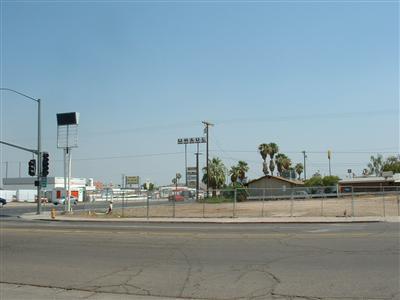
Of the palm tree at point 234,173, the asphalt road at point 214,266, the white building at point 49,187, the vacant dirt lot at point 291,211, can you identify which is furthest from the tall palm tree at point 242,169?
the asphalt road at point 214,266

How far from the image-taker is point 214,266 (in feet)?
36.7

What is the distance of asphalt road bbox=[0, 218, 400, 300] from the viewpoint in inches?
342

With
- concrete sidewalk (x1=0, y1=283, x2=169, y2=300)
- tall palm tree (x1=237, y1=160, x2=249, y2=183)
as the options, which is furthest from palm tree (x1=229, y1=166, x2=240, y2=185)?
concrete sidewalk (x1=0, y1=283, x2=169, y2=300)

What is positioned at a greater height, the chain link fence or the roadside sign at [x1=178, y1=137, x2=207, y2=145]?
the roadside sign at [x1=178, y1=137, x2=207, y2=145]

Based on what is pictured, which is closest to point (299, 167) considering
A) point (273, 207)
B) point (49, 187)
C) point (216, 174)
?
point (216, 174)

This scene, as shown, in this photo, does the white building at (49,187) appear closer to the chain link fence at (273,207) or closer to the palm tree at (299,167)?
the chain link fence at (273,207)

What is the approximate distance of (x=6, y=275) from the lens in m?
11.0

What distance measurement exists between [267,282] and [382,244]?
628 cm

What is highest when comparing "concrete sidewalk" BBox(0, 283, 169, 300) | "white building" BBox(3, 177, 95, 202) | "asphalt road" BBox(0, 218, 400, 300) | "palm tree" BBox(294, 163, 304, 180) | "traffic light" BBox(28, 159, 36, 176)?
"palm tree" BBox(294, 163, 304, 180)

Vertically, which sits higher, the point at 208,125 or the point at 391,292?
the point at 208,125

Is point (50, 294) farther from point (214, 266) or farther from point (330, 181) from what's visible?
point (330, 181)

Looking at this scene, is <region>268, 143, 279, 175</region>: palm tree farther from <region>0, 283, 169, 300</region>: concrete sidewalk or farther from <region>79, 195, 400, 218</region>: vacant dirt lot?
<region>0, 283, 169, 300</region>: concrete sidewalk

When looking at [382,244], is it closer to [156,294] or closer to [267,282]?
[267,282]

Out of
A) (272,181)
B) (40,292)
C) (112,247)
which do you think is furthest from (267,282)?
(272,181)
